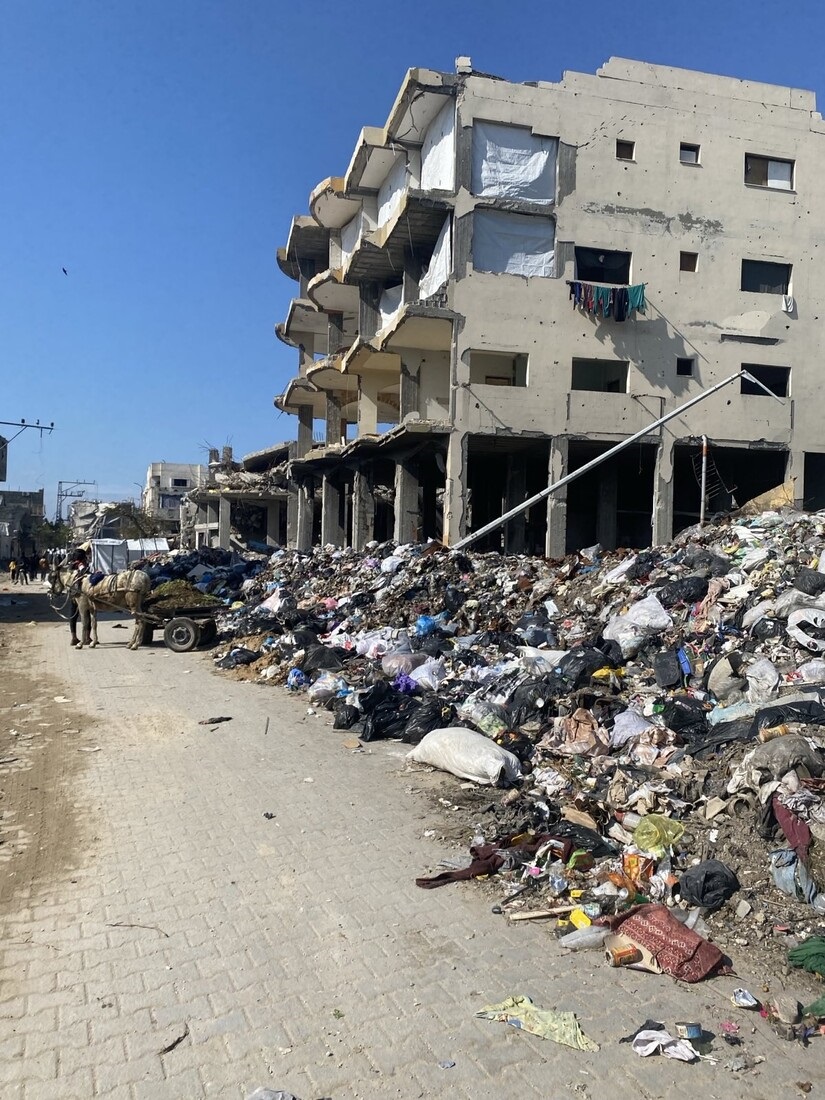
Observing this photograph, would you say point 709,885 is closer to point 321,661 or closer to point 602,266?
point 321,661

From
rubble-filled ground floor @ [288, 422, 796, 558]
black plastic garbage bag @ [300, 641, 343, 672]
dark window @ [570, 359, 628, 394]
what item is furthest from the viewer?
dark window @ [570, 359, 628, 394]

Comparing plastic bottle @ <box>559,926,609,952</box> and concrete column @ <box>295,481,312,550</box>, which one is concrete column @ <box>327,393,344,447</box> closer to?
concrete column @ <box>295,481,312,550</box>

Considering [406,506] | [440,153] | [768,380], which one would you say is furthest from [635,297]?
[406,506]

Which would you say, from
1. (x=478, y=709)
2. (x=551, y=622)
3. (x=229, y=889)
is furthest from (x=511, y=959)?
(x=551, y=622)

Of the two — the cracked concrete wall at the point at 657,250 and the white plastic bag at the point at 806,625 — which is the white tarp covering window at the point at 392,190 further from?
the white plastic bag at the point at 806,625

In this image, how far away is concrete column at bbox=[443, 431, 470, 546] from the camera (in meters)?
19.5

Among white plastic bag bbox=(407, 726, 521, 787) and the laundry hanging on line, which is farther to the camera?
the laundry hanging on line

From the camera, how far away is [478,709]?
721 centimetres

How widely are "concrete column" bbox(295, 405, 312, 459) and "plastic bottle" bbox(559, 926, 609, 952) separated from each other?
29952mm

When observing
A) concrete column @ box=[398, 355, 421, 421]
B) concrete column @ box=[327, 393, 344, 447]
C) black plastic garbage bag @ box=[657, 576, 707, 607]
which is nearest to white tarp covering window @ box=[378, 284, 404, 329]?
concrete column @ box=[398, 355, 421, 421]

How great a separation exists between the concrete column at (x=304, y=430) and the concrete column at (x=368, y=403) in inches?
290

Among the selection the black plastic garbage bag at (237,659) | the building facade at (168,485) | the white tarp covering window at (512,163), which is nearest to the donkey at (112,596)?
the black plastic garbage bag at (237,659)

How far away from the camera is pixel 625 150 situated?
68.9 feet

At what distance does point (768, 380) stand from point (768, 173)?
6181 mm
